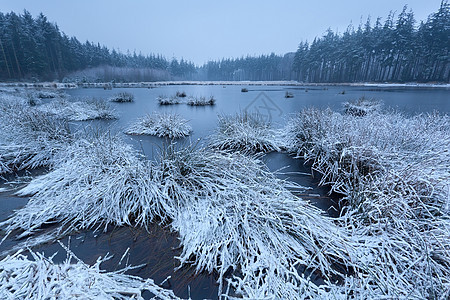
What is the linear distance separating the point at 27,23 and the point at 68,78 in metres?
12.8

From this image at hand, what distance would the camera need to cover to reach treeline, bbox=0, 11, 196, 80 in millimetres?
34253

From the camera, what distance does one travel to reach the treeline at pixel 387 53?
34.0m

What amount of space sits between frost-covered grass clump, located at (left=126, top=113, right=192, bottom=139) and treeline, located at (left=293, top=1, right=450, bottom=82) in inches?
1921

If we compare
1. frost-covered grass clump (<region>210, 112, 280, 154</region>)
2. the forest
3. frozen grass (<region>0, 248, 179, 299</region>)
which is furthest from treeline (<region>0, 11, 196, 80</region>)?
frozen grass (<region>0, 248, 179, 299</region>)

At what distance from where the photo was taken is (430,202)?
7.55 ft

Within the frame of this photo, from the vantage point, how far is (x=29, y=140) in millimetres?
4406

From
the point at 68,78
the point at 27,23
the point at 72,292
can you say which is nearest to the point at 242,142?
the point at 72,292

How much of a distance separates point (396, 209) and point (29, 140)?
701 cm

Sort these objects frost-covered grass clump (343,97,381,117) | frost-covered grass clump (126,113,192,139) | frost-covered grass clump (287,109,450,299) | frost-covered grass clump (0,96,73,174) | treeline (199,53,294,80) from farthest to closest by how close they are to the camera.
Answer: treeline (199,53,294,80) < frost-covered grass clump (343,97,381,117) < frost-covered grass clump (126,113,192,139) < frost-covered grass clump (0,96,73,174) < frost-covered grass clump (287,109,450,299)

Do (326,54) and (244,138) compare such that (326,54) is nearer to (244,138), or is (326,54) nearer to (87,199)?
(244,138)

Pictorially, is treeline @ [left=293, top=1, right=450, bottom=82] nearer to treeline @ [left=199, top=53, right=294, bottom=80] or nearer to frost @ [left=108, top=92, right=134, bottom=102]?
treeline @ [left=199, top=53, right=294, bottom=80]

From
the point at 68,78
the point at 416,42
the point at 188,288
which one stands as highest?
the point at 416,42

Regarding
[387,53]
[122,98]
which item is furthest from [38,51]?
[387,53]

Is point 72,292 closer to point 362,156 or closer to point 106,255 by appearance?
point 106,255
